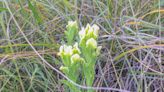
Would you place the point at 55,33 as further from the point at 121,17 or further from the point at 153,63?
the point at 153,63

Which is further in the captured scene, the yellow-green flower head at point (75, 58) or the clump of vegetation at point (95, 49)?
the clump of vegetation at point (95, 49)

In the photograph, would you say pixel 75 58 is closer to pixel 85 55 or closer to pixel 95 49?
pixel 85 55

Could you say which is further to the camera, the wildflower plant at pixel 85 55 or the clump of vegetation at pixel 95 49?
the clump of vegetation at pixel 95 49

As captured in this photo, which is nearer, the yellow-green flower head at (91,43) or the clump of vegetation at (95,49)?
the yellow-green flower head at (91,43)

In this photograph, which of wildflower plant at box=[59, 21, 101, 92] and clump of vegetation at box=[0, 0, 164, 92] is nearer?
wildflower plant at box=[59, 21, 101, 92]

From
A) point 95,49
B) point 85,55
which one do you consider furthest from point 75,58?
point 95,49

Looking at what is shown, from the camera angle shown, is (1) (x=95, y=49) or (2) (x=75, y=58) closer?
(2) (x=75, y=58)

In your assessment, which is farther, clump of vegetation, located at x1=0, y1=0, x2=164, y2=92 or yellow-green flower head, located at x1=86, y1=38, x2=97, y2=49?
clump of vegetation, located at x1=0, y1=0, x2=164, y2=92

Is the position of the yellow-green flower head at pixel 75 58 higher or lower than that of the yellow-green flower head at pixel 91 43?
lower

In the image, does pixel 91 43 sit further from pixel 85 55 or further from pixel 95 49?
pixel 95 49

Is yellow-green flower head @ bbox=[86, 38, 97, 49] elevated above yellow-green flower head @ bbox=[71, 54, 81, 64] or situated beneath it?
elevated above

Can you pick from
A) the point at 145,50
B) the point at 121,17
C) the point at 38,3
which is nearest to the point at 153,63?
→ the point at 145,50
